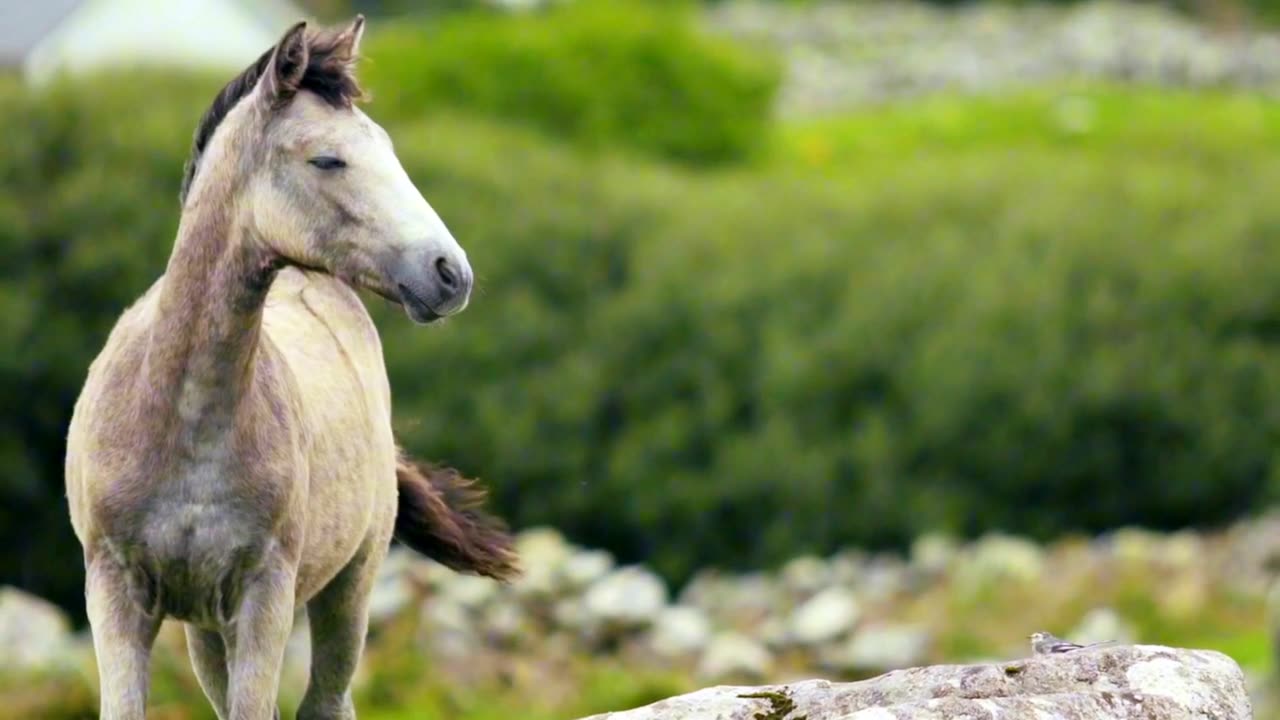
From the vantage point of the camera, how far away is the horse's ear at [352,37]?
22.6 ft

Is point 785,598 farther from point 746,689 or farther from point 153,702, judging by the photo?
point 746,689

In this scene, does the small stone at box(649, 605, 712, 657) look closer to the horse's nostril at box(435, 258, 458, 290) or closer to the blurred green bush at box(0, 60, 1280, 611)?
the blurred green bush at box(0, 60, 1280, 611)

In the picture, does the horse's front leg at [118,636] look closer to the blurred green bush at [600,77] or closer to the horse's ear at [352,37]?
the horse's ear at [352,37]

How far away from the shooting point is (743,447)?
33.8 m

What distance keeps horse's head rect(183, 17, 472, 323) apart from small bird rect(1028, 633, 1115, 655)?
2.37 metres

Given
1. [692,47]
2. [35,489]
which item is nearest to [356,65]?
[35,489]

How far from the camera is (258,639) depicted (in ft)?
22.7

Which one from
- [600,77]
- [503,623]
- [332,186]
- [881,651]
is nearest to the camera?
[332,186]

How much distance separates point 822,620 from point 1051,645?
16.8 m

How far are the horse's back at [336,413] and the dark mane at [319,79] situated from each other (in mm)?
847

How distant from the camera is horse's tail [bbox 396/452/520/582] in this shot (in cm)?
889

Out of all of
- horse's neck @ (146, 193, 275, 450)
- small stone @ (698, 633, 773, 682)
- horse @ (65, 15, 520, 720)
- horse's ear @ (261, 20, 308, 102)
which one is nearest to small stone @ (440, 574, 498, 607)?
small stone @ (698, 633, 773, 682)

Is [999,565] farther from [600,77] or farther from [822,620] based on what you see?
[600,77]

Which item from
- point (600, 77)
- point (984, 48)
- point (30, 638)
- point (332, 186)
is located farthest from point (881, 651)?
point (984, 48)
